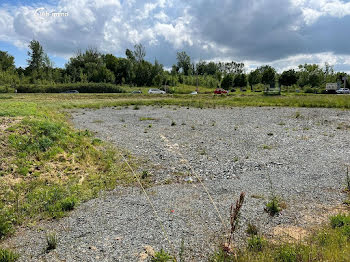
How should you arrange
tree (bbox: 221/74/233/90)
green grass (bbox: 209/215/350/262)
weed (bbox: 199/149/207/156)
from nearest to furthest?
green grass (bbox: 209/215/350/262) < weed (bbox: 199/149/207/156) < tree (bbox: 221/74/233/90)

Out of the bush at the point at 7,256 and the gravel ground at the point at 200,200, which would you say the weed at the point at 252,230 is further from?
the bush at the point at 7,256

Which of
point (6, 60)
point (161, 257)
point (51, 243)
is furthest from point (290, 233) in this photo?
point (6, 60)

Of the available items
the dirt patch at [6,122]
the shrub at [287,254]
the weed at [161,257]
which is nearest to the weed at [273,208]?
the shrub at [287,254]

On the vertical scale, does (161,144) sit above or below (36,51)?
below

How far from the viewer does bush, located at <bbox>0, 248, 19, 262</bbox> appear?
4164mm

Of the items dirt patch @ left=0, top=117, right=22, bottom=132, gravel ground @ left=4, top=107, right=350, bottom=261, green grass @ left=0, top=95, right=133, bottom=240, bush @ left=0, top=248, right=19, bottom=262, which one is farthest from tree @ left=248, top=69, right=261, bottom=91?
bush @ left=0, top=248, right=19, bottom=262

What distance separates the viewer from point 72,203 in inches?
239

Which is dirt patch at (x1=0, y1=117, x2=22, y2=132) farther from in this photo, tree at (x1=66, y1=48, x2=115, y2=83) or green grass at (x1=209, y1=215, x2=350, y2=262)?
tree at (x1=66, y1=48, x2=115, y2=83)

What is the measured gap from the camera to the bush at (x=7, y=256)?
4164 millimetres

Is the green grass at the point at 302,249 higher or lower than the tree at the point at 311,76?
lower

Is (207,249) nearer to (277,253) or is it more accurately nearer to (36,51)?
(277,253)

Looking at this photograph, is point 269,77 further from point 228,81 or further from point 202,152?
point 202,152

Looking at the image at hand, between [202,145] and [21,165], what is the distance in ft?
24.6

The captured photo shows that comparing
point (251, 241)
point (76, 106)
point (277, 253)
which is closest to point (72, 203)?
point (251, 241)
